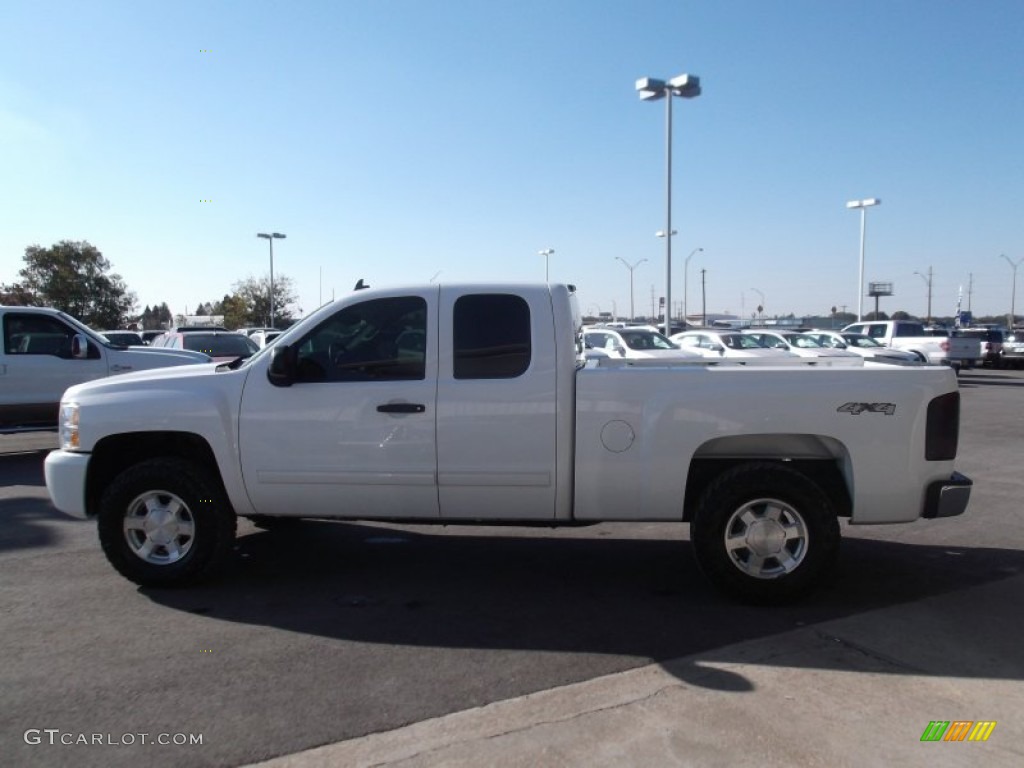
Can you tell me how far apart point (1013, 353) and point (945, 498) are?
3615 centimetres

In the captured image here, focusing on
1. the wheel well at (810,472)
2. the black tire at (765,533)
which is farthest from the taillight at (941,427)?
the black tire at (765,533)

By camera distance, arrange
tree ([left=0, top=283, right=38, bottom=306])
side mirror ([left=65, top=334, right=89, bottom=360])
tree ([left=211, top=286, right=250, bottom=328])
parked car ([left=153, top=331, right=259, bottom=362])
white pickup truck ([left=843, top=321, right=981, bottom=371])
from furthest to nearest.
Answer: tree ([left=211, top=286, right=250, bottom=328])
tree ([left=0, top=283, right=38, bottom=306])
white pickup truck ([left=843, top=321, right=981, bottom=371])
parked car ([left=153, top=331, right=259, bottom=362])
side mirror ([left=65, top=334, right=89, bottom=360])

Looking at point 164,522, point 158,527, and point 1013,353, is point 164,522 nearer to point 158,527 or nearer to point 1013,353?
point 158,527

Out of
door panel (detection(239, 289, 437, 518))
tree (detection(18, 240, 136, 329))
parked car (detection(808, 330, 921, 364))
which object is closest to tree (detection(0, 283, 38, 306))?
tree (detection(18, 240, 136, 329))

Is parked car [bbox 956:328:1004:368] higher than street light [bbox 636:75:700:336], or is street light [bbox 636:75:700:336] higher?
street light [bbox 636:75:700:336]

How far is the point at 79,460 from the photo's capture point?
213 inches

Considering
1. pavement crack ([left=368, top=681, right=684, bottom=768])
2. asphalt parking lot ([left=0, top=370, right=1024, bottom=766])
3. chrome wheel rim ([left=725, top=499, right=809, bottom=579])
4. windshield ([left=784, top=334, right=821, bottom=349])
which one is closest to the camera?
pavement crack ([left=368, top=681, right=684, bottom=768])

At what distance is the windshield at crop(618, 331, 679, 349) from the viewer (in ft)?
64.3

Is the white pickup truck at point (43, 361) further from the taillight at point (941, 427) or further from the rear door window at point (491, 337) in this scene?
the taillight at point (941, 427)

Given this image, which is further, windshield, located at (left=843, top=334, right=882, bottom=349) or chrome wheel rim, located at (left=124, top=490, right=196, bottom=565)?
windshield, located at (left=843, top=334, right=882, bottom=349)

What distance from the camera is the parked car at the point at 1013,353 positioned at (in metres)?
35.2

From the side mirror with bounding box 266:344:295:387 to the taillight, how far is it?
13.0 ft

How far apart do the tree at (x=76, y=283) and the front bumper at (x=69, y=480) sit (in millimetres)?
60843

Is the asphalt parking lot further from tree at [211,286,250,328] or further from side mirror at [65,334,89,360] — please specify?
tree at [211,286,250,328]
